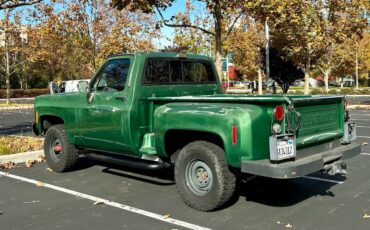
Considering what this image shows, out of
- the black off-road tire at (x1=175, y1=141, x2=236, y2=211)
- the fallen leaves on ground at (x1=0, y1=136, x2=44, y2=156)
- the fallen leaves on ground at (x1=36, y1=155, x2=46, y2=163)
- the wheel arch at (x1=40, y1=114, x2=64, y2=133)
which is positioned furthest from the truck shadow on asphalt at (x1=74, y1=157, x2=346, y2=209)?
the fallen leaves on ground at (x1=0, y1=136, x2=44, y2=156)

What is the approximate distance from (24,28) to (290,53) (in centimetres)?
1697

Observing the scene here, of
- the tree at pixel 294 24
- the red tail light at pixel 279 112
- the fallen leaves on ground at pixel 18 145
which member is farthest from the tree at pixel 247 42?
the red tail light at pixel 279 112

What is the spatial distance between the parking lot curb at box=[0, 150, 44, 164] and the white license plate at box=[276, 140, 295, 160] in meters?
5.72

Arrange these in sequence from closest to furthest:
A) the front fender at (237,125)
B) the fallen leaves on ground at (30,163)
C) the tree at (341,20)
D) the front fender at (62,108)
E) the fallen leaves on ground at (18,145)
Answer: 1. the front fender at (237,125)
2. the front fender at (62,108)
3. the fallen leaves on ground at (30,163)
4. the fallen leaves on ground at (18,145)
5. the tree at (341,20)

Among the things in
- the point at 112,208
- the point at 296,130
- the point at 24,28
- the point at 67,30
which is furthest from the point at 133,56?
the point at 24,28

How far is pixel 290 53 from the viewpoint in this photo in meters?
23.9

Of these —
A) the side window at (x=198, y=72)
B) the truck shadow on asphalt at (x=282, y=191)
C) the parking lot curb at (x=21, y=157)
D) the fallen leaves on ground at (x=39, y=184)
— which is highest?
the side window at (x=198, y=72)

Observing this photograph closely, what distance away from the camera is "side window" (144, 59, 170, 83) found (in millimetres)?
6675

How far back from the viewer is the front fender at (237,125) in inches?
198

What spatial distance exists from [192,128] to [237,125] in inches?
26.8

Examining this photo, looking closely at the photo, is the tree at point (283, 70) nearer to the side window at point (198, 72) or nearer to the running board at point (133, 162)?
the side window at point (198, 72)

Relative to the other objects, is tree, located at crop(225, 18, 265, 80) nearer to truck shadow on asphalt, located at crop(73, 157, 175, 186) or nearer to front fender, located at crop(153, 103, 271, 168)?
truck shadow on asphalt, located at crop(73, 157, 175, 186)

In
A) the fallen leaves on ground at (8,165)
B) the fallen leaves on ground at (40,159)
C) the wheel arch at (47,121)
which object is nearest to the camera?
the wheel arch at (47,121)

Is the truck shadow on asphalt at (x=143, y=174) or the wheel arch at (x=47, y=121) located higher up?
the wheel arch at (x=47, y=121)
